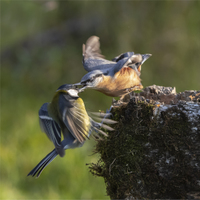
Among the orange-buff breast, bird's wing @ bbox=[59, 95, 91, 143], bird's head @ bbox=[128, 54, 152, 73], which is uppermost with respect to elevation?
bird's head @ bbox=[128, 54, 152, 73]

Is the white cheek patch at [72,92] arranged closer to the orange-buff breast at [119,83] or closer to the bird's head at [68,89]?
the bird's head at [68,89]

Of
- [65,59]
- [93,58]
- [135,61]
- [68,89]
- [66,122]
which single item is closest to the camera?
[66,122]

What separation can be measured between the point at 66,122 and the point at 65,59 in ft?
13.4

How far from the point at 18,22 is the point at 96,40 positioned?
10.4ft

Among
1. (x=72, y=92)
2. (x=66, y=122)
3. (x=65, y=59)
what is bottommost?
(x=66, y=122)

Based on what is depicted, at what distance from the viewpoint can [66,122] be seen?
6.33 feet

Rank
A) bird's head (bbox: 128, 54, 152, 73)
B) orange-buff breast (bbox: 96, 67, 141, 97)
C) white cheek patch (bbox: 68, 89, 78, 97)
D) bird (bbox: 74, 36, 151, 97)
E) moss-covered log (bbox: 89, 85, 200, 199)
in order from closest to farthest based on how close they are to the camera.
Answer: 1. moss-covered log (bbox: 89, 85, 200, 199)
2. white cheek patch (bbox: 68, 89, 78, 97)
3. bird (bbox: 74, 36, 151, 97)
4. orange-buff breast (bbox: 96, 67, 141, 97)
5. bird's head (bbox: 128, 54, 152, 73)

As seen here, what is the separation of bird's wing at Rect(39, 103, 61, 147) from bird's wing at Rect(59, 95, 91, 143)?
196mm

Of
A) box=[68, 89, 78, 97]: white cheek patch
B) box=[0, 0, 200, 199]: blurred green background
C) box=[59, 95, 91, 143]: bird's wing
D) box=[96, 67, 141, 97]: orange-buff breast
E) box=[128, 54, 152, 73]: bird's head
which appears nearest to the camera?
box=[59, 95, 91, 143]: bird's wing

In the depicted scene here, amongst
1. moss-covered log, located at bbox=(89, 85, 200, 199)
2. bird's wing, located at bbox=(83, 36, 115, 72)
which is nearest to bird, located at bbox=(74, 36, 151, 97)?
bird's wing, located at bbox=(83, 36, 115, 72)

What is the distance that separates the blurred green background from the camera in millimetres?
3613

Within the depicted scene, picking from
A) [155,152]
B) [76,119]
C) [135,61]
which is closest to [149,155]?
[155,152]

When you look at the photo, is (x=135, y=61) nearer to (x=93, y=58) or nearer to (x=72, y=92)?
(x=93, y=58)

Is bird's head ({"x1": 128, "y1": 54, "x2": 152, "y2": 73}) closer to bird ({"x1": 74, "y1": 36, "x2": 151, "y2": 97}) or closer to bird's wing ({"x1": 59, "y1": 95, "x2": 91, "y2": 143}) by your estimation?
bird ({"x1": 74, "y1": 36, "x2": 151, "y2": 97})
